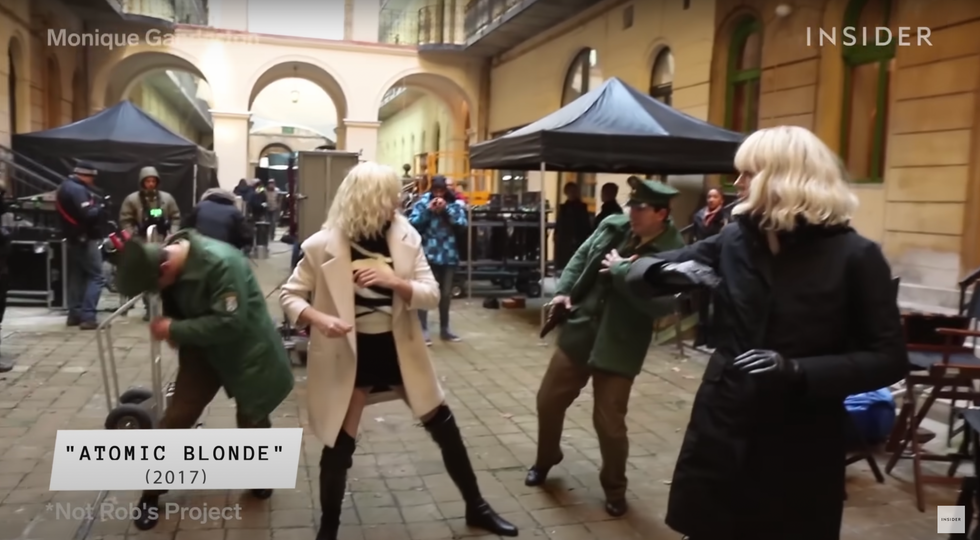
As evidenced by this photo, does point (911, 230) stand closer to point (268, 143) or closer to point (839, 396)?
point (839, 396)

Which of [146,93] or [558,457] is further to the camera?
[146,93]

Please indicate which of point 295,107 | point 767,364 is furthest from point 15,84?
point 295,107

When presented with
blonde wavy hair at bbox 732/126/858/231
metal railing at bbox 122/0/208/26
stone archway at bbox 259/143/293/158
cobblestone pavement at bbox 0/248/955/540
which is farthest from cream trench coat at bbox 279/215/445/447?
stone archway at bbox 259/143/293/158

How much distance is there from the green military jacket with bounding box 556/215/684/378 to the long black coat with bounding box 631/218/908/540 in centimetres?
129

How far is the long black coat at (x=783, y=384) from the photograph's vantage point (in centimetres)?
193

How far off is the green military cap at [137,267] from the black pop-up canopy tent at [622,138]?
16.7 feet

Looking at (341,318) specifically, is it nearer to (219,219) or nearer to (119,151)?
(219,219)

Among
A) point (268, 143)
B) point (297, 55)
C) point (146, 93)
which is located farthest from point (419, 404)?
point (268, 143)

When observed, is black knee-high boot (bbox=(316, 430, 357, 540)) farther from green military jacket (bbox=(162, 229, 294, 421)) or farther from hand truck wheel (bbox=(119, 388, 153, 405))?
hand truck wheel (bbox=(119, 388, 153, 405))

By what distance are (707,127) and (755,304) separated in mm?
6904

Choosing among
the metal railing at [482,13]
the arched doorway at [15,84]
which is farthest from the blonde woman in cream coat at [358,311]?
the metal railing at [482,13]

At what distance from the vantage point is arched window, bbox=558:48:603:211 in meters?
14.8

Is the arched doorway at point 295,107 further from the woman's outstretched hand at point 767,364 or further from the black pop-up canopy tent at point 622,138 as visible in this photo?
the woman's outstretched hand at point 767,364

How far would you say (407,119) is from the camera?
31.5 m
